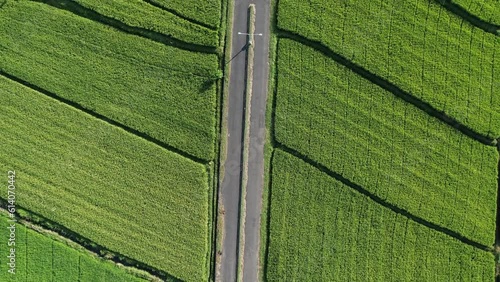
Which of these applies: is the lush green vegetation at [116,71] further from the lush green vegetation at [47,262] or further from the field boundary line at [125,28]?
the lush green vegetation at [47,262]

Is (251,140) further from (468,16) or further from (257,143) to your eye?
(468,16)

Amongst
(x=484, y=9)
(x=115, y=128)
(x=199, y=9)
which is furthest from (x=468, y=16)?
(x=115, y=128)

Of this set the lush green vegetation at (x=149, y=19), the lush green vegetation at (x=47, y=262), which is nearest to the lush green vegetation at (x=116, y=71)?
the lush green vegetation at (x=149, y=19)

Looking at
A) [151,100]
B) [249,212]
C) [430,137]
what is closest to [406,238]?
[430,137]

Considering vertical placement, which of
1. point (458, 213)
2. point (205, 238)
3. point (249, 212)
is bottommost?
point (205, 238)

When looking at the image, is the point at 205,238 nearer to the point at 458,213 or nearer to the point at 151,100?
the point at 151,100
